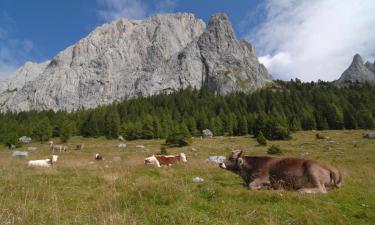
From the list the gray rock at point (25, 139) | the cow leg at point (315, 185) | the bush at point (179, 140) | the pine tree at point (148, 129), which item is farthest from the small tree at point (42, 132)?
the cow leg at point (315, 185)

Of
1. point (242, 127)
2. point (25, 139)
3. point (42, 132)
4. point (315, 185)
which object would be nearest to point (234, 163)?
point (315, 185)

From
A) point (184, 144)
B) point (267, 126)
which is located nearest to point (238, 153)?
point (184, 144)

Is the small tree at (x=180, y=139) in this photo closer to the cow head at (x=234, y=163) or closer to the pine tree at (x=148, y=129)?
the pine tree at (x=148, y=129)

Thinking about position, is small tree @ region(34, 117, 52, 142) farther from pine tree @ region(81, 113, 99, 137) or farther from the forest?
pine tree @ region(81, 113, 99, 137)

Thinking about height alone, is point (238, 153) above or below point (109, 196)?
above

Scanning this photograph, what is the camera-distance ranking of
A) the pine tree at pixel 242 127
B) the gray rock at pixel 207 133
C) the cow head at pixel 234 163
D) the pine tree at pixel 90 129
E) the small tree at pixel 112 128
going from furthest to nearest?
1. the pine tree at pixel 90 129
2. the pine tree at pixel 242 127
3. the small tree at pixel 112 128
4. the gray rock at pixel 207 133
5. the cow head at pixel 234 163

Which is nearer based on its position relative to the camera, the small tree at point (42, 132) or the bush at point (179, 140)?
the bush at point (179, 140)

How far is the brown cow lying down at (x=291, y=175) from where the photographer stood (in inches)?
336

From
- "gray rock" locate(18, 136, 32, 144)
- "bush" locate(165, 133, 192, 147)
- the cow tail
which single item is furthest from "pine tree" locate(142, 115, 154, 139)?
the cow tail

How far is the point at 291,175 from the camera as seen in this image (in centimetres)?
884

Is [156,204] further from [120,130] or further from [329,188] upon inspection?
[120,130]

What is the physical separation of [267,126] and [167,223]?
6484 centimetres

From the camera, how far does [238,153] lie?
10.6 metres

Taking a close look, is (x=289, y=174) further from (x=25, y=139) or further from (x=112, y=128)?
(x=25, y=139)
